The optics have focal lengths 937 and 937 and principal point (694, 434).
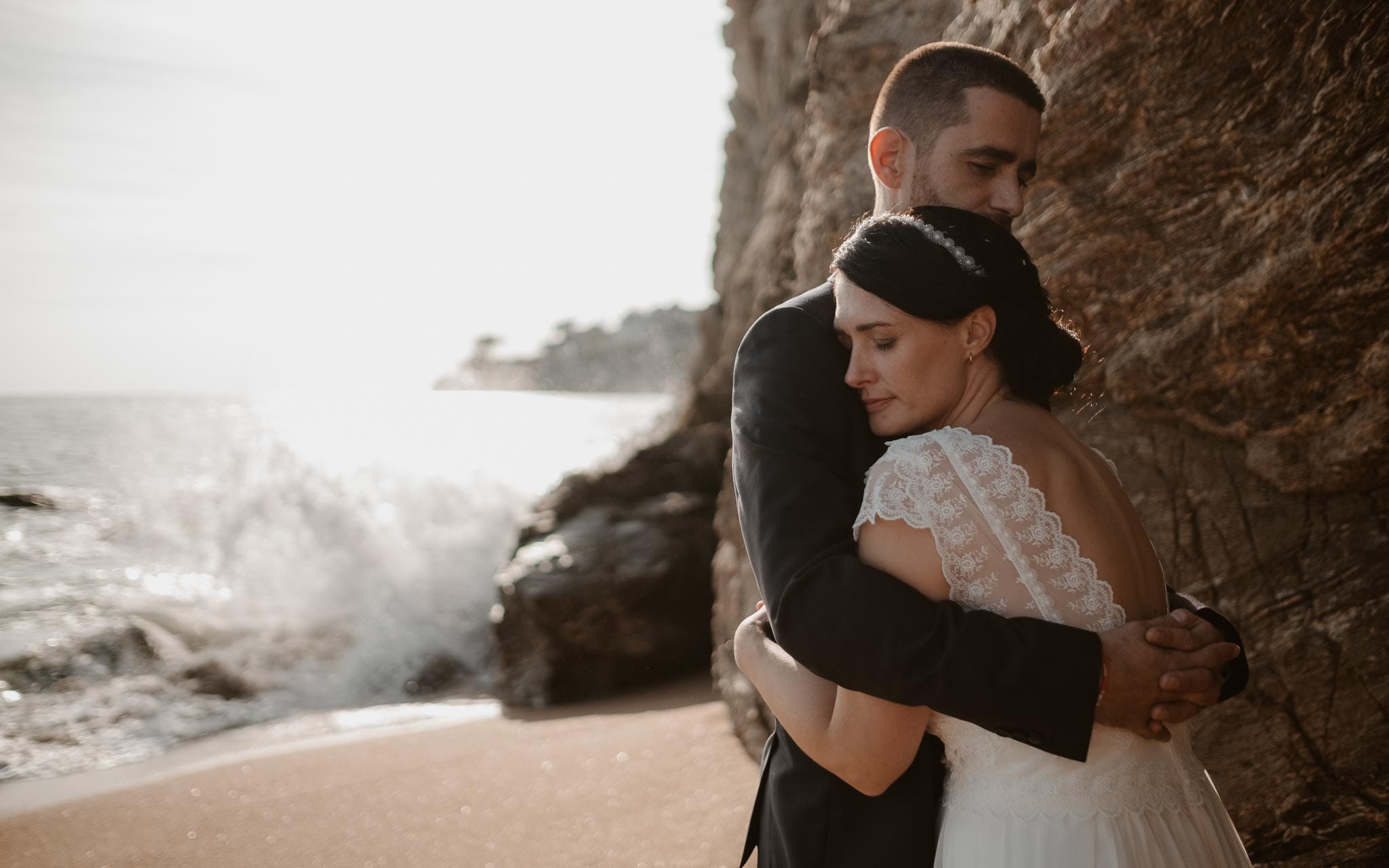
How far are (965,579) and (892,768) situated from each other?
0.38m

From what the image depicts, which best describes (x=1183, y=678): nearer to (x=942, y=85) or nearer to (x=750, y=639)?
(x=750, y=639)

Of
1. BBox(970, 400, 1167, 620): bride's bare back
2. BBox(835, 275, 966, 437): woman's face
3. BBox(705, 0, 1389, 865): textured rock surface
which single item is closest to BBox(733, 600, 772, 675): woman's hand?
BBox(835, 275, 966, 437): woman's face

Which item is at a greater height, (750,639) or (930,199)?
(930,199)

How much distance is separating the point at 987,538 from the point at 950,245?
588mm

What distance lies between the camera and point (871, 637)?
159 cm

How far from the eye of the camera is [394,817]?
5113mm

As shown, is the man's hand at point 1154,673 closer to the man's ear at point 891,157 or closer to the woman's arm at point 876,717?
the woman's arm at point 876,717

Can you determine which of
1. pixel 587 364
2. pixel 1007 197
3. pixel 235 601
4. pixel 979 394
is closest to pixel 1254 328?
pixel 1007 197

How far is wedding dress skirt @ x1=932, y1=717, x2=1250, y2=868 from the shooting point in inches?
69.7

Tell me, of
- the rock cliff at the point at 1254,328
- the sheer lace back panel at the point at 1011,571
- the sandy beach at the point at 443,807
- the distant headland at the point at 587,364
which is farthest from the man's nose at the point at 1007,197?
the distant headland at the point at 587,364

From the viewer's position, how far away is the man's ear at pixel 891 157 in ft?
7.97

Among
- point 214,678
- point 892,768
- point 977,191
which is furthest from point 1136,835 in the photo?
point 214,678

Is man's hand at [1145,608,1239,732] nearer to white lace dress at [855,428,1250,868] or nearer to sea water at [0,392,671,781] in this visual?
white lace dress at [855,428,1250,868]

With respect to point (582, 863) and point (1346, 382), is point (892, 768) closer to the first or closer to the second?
point (1346, 382)
